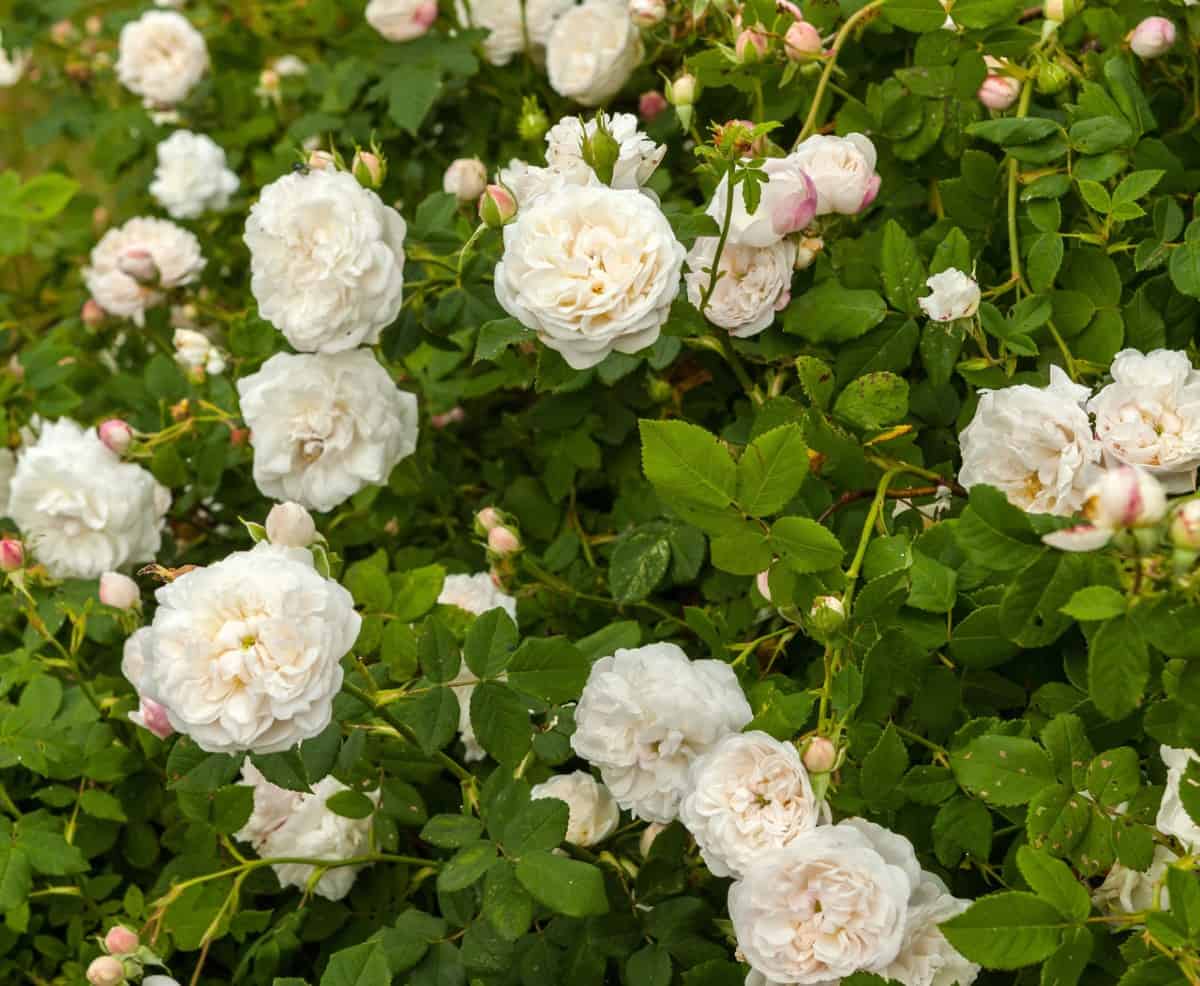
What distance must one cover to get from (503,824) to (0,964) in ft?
2.03

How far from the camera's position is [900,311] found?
4.17 ft

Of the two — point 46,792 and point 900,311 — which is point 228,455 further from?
point 900,311

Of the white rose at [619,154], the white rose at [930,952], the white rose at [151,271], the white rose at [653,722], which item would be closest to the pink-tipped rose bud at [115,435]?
the white rose at [151,271]

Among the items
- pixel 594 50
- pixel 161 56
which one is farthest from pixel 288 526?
pixel 161 56

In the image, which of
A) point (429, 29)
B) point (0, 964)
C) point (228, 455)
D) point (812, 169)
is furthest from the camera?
point (429, 29)

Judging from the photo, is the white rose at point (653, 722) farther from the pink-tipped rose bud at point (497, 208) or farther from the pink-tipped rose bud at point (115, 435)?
the pink-tipped rose bud at point (115, 435)

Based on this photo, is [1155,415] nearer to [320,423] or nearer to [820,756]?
[820,756]

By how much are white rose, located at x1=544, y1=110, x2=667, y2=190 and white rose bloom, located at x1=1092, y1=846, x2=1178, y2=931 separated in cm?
70

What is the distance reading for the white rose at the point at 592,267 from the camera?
111cm

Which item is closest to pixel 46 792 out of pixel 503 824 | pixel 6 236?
pixel 503 824

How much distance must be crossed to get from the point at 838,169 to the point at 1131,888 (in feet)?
2.17

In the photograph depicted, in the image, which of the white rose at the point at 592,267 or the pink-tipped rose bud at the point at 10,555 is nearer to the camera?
the white rose at the point at 592,267

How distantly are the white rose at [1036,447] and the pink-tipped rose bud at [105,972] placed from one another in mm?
820

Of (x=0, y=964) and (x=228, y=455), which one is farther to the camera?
(x=228, y=455)
